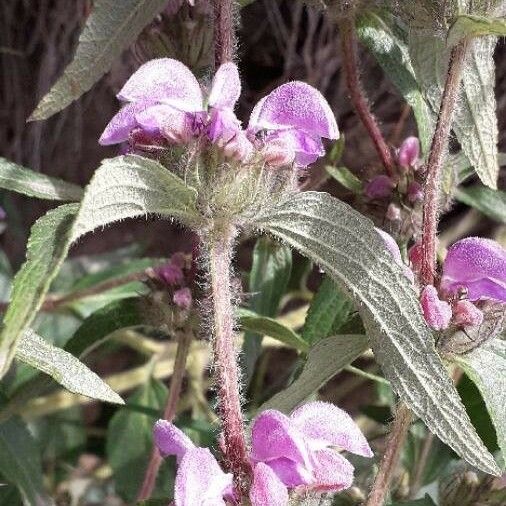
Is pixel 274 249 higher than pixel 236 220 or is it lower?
lower

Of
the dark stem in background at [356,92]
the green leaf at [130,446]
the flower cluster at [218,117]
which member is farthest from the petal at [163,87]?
the green leaf at [130,446]

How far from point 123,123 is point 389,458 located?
0.27 meters

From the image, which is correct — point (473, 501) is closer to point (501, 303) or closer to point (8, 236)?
point (501, 303)

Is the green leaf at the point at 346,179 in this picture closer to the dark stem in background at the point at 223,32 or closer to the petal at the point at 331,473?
the dark stem in background at the point at 223,32

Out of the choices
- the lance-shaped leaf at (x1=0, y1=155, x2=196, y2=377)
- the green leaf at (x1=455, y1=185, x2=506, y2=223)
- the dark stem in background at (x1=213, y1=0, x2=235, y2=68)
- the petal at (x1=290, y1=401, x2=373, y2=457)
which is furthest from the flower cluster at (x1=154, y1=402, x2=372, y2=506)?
the green leaf at (x1=455, y1=185, x2=506, y2=223)

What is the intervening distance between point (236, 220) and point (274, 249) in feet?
1.00

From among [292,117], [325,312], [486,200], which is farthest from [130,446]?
[292,117]

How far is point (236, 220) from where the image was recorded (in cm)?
50

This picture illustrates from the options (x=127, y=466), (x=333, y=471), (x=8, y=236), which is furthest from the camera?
(x=8, y=236)

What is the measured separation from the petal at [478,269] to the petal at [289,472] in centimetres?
17

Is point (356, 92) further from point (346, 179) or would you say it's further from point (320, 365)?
point (320, 365)

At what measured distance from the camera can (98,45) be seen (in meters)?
0.55

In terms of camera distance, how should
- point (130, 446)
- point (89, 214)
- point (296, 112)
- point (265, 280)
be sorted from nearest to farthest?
point (89, 214)
point (296, 112)
point (265, 280)
point (130, 446)

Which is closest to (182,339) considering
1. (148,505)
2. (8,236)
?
(148,505)
